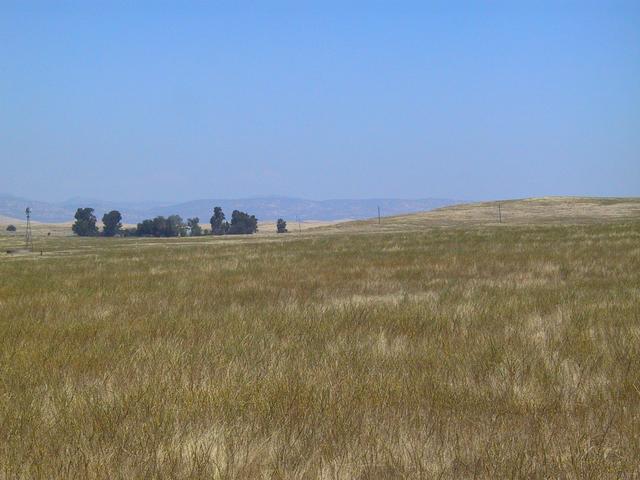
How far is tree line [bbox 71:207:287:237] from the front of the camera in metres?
114

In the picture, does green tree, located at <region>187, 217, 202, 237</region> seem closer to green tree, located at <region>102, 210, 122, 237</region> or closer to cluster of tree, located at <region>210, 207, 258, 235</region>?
cluster of tree, located at <region>210, 207, 258, 235</region>

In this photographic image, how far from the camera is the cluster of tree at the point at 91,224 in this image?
118 meters

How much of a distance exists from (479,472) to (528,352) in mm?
3257

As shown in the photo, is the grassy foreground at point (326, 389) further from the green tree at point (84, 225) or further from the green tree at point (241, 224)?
the green tree at point (241, 224)

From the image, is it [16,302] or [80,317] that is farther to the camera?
[16,302]

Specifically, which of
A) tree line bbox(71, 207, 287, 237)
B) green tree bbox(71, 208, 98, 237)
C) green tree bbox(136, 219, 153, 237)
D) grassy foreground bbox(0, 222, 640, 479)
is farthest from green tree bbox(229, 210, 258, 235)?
grassy foreground bbox(0, 222, 640, 479)

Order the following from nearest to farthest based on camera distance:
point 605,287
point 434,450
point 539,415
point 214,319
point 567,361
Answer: point 434,450 < point 539,415 < point 567,361 < point 214,319 < point 605,287

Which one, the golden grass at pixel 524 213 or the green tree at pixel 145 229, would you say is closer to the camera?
the golden grass at pixel 524 213

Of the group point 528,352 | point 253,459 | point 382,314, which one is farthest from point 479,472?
point 382,314

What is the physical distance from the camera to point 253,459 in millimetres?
3889

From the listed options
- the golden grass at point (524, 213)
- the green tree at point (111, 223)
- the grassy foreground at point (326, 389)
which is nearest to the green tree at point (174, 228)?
the green tree at point (111, 223)

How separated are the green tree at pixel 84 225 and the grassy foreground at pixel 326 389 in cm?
11274

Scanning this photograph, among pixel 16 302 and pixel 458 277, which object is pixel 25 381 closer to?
pixel 16 302

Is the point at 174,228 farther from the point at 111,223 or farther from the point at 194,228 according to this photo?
the point at 111,223
